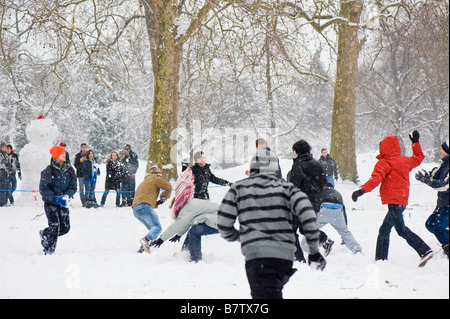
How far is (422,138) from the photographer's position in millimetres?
37688

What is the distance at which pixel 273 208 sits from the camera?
4.12 metres

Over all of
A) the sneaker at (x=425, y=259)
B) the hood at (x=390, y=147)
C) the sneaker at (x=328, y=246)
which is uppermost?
the hood at (x=390, y=147)

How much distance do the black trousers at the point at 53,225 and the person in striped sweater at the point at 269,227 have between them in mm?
4374

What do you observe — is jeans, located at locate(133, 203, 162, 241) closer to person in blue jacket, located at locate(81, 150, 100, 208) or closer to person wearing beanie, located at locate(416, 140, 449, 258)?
person wearing beanie, located at locate(416, 140, 449, 258)

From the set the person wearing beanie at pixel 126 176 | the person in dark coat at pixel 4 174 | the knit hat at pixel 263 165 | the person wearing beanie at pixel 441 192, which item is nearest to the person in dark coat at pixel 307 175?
the person wearing beanie at pixel 441 192

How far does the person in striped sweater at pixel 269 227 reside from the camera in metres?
4.11

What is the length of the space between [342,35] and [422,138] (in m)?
23.8

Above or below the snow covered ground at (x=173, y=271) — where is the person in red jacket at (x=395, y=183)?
above

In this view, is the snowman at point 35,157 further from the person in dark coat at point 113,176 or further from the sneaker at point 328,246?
the sneaker at point 328,246

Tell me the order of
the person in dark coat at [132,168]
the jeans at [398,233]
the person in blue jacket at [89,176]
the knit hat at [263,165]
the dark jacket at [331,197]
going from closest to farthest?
the knit hat at [263,165]
the jeans at [398,233]
the dark jacket at [331,197]
the person in blue jacket at [89,176]
the person in dark coat at [132,168]

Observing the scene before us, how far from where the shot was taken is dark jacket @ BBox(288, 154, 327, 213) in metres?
6.94

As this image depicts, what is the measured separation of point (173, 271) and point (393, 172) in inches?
129
